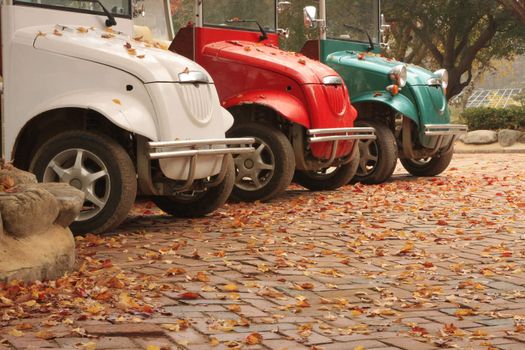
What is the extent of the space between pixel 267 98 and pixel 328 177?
1.83m

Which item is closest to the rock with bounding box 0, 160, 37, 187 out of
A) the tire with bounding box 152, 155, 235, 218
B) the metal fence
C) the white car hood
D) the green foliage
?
the white car hood

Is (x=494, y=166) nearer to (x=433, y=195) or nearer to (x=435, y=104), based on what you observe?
(x=435, y=104)

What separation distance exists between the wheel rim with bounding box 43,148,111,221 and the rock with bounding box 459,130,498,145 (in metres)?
17.3

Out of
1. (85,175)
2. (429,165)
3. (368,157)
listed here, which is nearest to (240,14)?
(368,157)

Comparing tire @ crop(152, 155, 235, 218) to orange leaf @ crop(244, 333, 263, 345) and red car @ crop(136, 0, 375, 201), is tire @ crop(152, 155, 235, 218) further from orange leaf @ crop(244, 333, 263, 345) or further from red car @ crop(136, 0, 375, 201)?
orange leaf @ crop(244, 333, 263, 345)

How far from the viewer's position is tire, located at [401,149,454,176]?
14492mm

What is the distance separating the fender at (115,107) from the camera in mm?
7781

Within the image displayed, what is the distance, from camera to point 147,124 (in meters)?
7.90

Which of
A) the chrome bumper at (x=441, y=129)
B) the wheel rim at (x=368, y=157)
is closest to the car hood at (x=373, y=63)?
the chrome bumper at (x=441, y=129)

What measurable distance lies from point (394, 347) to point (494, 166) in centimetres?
1352

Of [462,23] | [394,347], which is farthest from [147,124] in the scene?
[462,23]

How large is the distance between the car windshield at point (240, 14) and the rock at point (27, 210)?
5.20 m

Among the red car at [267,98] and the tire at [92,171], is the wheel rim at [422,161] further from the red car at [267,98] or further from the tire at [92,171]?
the tire at [92,171]

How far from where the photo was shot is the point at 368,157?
13156mm
